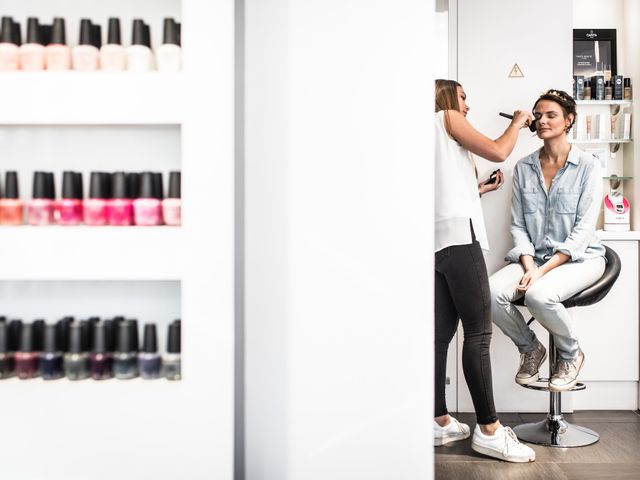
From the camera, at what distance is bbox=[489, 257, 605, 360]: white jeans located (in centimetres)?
288

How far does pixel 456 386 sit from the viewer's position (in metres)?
3.35

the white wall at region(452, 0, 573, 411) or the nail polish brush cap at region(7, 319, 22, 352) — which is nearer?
the nail polish brush cap at region(7, 319, 22, 352)

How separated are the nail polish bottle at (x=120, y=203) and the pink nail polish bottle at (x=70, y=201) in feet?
0.27

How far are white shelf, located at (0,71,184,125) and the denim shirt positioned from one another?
1.87m

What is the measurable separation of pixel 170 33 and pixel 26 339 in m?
0.88

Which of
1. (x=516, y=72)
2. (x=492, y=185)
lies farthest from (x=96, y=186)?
(x=516, y=72)

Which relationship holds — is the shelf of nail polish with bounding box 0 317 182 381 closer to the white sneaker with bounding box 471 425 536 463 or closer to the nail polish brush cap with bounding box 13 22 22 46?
the nail polish brush cap with bounding box 13 22 22 46

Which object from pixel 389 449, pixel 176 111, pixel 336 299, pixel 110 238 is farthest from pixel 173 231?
pixel 389 449

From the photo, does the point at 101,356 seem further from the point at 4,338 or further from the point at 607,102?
the point at 607,102

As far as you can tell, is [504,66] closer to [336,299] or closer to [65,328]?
[336,299]

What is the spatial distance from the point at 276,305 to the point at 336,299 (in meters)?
0.16

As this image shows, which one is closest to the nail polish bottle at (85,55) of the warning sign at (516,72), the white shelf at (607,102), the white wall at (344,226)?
the white wall at (344,226)

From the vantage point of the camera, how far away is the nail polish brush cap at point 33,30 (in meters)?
1.82

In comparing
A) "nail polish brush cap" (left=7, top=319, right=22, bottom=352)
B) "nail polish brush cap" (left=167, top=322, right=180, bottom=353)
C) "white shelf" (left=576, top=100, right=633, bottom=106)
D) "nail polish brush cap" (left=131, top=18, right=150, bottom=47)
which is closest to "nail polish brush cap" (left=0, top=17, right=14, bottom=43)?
Result: "nail polish brush cap" (left=131, top=18, right=150, bottom=47)
